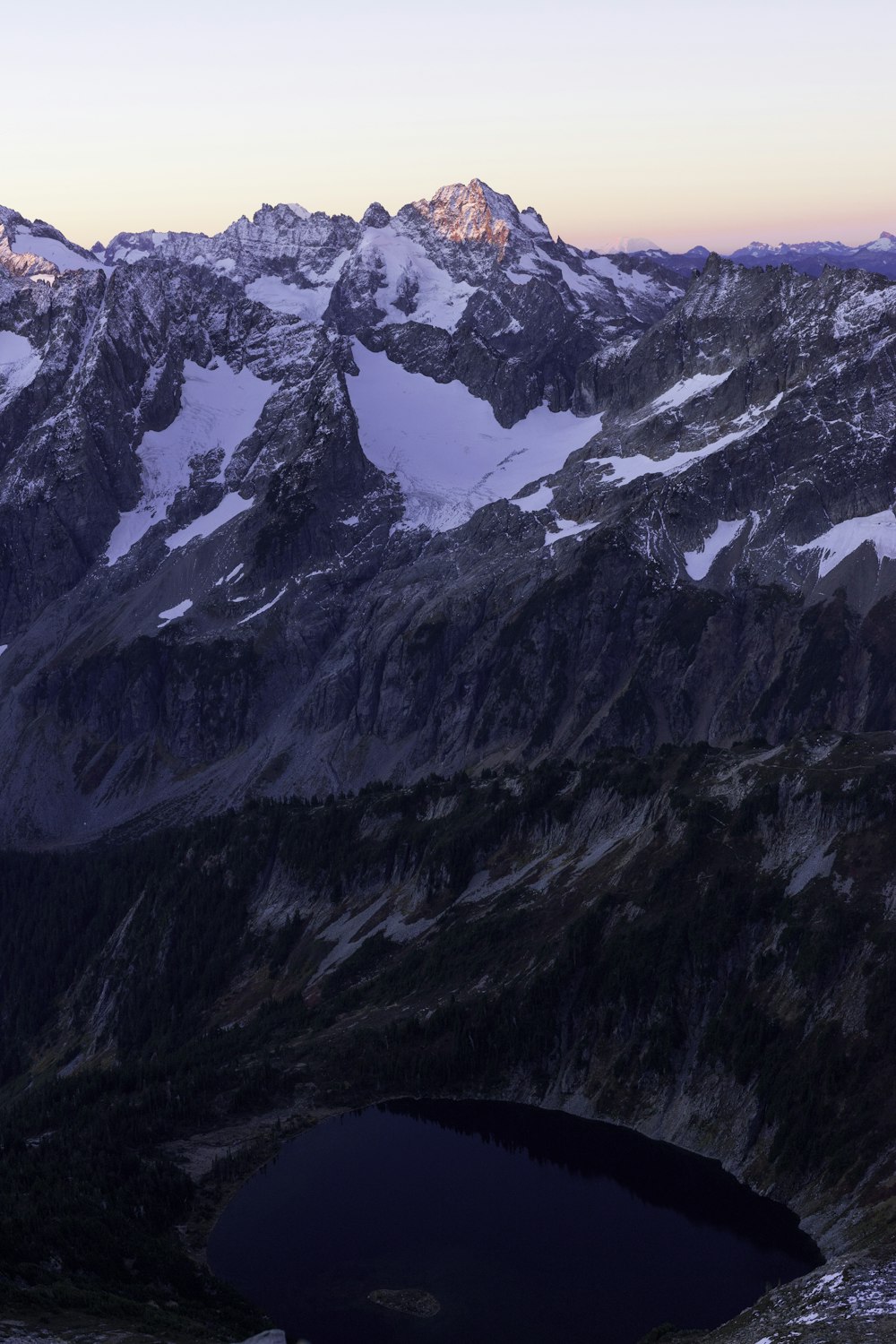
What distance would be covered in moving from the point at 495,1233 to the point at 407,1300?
11.6 metres

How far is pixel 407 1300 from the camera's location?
312 feet

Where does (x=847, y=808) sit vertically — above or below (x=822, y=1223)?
above

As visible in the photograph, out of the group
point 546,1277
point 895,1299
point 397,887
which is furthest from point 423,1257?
point 397,887

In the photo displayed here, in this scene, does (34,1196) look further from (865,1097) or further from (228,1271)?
(865,1097)

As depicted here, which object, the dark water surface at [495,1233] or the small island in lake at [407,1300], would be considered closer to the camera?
the dark water surface at [495,1233]

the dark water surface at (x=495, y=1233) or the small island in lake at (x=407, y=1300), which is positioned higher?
the small island in lake at (x=407, y=1300)

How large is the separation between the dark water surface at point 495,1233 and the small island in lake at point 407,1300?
58 cm

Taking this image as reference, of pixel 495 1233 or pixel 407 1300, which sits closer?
pixel 407 1300

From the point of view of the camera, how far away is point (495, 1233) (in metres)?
105

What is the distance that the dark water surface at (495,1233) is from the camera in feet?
304

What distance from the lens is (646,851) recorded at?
143000 millimetres

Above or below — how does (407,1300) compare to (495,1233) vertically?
above

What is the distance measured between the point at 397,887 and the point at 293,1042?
33838 millimetres

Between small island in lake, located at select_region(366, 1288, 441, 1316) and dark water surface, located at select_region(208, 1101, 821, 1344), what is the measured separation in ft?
1.91
